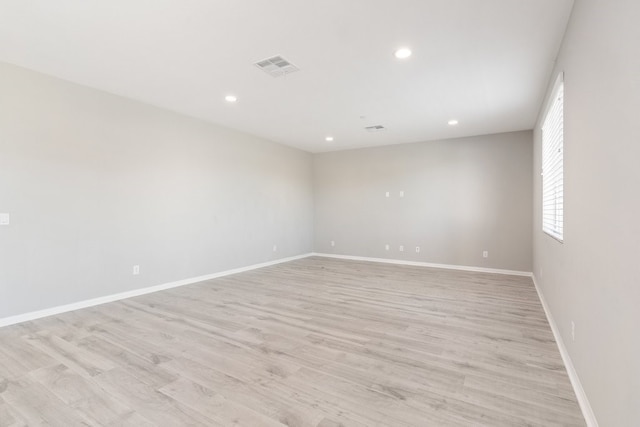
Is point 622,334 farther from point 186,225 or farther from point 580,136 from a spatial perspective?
point 186,225

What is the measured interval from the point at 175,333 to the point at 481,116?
5.19m

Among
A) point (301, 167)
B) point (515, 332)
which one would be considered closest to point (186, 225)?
point (301, 167)

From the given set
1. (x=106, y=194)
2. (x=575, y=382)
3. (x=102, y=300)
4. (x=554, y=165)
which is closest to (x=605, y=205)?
(x=575, y=382)

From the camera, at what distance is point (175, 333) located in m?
2.88

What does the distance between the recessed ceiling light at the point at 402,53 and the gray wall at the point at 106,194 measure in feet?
11.6

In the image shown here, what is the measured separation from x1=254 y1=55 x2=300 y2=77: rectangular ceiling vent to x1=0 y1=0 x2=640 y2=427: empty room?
0.03 metres

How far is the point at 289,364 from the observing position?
229 cm

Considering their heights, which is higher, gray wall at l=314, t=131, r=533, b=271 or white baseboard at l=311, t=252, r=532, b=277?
gray wall at l=314, t=131, r=533, b=271

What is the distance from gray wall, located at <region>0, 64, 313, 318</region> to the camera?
320 centimetres

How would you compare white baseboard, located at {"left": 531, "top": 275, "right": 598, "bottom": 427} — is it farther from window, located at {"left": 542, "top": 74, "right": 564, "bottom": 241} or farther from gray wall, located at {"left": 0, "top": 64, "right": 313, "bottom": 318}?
gray wall, located at {"left": 0, "top": 64, "right": 313, "bottom": 318}

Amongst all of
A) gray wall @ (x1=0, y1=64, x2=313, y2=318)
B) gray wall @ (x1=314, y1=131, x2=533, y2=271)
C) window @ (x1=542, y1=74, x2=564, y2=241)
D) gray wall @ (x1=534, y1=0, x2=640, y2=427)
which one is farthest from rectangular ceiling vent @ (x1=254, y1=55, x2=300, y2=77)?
gray wall @ (x1=314, y1=131, x2=533, y2=271)

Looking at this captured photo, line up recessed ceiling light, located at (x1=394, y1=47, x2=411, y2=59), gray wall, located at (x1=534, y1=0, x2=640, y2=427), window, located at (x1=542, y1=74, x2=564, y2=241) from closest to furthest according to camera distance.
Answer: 1. gray wall, located at (x1=534, y1=0, x2=640, y2=427)
2. window, located at (x1=542, y1=74, x2=564, y2=241)
3. recessed ceiling light, located at (x1=394, y1=47, x2=411, y2=59)

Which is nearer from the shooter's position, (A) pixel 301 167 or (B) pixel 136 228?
(B) pixel 136 228

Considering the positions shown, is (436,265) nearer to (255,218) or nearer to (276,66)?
(255,218)
